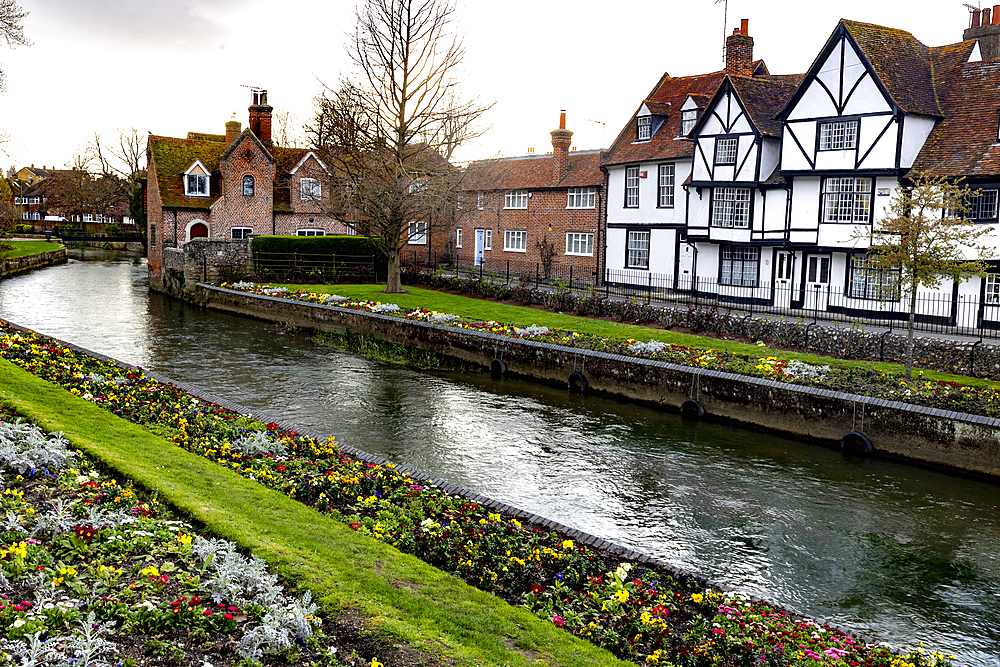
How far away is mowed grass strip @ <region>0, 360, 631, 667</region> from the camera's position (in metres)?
6.54

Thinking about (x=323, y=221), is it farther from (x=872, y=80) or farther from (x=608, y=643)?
(x=608, y=643)

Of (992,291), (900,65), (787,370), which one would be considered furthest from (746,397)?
(900,65)

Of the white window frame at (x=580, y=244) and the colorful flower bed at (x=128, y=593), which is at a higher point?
the white window frame at (x=580, y=244)

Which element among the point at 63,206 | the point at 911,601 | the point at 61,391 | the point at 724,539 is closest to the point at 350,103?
the point at 61,391

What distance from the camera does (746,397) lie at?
18.7 metres

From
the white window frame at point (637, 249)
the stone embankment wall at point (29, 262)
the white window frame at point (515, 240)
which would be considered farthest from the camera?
the white window frame at point (515, 240)

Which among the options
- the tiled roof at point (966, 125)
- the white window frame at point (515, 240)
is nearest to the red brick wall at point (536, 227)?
the white window frame at point (515, 240)

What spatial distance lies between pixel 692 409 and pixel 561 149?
30.5m

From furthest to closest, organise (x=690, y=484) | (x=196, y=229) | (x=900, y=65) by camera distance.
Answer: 1. (x=196, y=229)
2. (x=900, y=65)
3. (x=690, y=484)

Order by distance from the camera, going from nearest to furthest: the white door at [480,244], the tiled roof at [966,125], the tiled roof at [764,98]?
the tiled roof at [966,125]
the tiled roof at [764,98]
the white door at [480,244]

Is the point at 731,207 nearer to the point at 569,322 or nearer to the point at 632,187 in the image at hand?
the point at 632,187

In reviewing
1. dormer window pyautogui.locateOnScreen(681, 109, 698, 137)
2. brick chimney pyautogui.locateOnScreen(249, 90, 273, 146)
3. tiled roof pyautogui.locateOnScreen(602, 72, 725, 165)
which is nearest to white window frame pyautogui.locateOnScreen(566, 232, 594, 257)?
tiled roof pyautogui.locateOnScreen(602, 72, 725, 165)

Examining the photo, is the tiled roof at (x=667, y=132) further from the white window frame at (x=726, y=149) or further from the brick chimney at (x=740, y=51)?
the white window frame at (x=726, y=149)

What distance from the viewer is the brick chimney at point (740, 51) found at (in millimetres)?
38156
